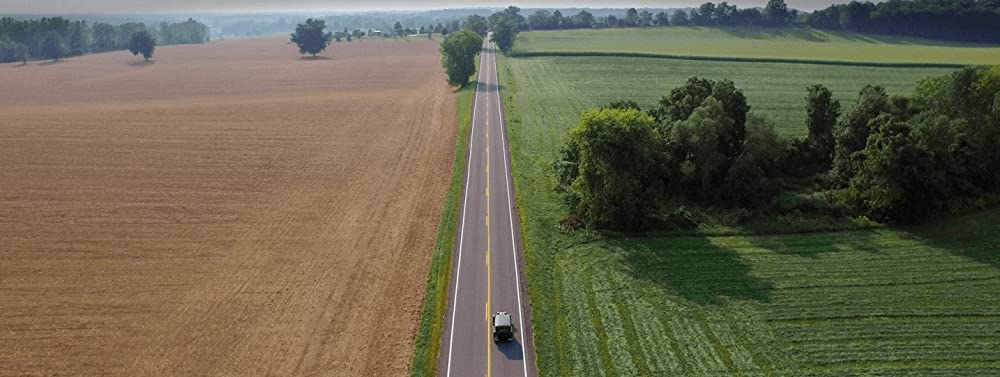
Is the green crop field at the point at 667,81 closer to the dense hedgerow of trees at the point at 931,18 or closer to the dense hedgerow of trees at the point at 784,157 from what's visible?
the dense hedgerow of trees at the point at 784,157

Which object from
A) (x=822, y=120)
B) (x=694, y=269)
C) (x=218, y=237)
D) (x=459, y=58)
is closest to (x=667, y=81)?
(x=459, y=58)

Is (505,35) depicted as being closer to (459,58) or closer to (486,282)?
(459,58)

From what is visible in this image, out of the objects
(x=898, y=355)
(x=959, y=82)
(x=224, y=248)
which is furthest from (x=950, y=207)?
(x=224, y=248)

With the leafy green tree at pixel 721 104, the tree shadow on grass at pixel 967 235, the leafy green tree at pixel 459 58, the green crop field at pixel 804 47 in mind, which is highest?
the green crop field at pixel 804 47

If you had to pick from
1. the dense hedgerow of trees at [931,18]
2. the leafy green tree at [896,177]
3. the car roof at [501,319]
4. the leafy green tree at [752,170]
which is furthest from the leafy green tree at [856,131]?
the dense hedgerow of trees at [931,18]

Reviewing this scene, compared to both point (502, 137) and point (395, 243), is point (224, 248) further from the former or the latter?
point (502, 137)
